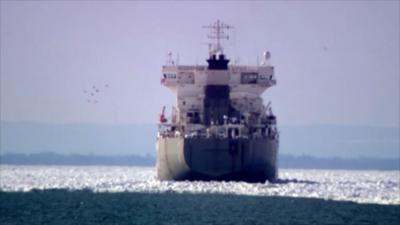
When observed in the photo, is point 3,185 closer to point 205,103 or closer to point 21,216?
point 205,103

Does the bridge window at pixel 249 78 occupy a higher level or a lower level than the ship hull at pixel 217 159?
higher

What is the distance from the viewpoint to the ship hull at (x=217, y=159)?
225ft

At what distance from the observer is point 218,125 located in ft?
234

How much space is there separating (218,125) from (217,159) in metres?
3.28

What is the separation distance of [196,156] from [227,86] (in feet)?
21.2

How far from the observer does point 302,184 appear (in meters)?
73.2

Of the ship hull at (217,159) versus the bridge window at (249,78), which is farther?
the bridge window at (249,78)

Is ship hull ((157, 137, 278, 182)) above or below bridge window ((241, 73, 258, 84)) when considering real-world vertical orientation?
below

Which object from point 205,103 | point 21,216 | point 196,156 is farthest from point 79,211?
point 205,103

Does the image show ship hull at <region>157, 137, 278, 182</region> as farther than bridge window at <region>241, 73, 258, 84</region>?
No

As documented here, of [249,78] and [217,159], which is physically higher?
[249,78]

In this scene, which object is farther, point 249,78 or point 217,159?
point 249,78

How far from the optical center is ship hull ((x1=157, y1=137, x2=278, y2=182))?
225ft

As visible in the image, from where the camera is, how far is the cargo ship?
68.6m
